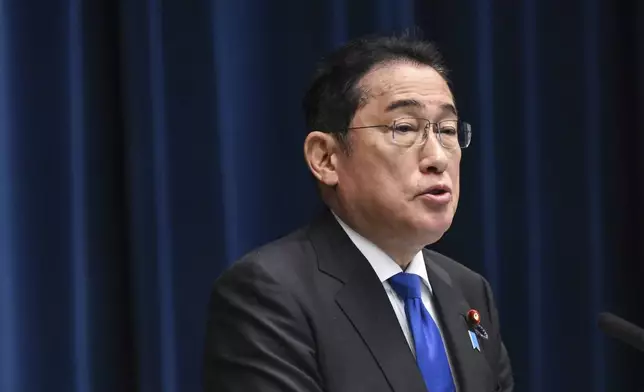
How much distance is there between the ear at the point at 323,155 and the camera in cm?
122

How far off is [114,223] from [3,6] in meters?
0.49

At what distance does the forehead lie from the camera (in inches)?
46.7

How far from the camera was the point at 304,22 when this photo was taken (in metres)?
1.91

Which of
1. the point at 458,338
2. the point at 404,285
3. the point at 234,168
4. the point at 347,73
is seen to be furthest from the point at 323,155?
the point at 234,168

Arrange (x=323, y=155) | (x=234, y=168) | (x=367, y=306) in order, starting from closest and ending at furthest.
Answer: (x=367, y=306) < (x=323, y=155) < (x=234, y=168)

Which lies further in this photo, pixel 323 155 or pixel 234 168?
pixel 234 168

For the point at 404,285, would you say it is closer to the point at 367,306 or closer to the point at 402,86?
the point at 367,306

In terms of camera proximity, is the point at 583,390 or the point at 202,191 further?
the point at 583,390

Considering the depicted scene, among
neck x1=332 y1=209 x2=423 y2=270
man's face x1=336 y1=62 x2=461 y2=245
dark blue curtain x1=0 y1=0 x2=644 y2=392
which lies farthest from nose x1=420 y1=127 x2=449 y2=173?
dark blue curtain x1=0 y1=0 x2=644 y2=392

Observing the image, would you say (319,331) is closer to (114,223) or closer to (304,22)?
(114,223)

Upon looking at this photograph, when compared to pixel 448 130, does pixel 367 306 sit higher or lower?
lower

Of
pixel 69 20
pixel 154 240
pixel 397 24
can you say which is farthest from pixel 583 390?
pixel 69 20

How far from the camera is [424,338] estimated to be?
1.15m

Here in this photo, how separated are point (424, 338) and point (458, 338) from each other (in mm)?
80
